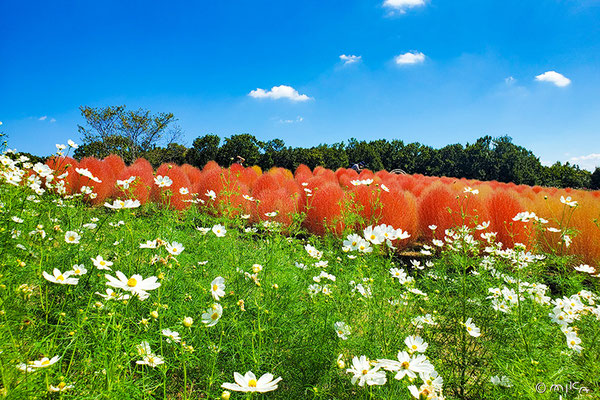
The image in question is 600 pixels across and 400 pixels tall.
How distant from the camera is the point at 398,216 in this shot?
12.6 ft

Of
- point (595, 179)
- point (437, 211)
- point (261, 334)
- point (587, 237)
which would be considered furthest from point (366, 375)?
point (595, 179)

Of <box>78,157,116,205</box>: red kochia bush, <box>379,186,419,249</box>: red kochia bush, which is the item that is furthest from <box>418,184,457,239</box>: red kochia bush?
<box>78,157,116,205</box>: red kochia bush

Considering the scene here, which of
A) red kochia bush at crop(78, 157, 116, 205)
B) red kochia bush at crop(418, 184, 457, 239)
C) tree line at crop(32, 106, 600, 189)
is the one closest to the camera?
red kochia bush at crop(418, 184, 457, 239)

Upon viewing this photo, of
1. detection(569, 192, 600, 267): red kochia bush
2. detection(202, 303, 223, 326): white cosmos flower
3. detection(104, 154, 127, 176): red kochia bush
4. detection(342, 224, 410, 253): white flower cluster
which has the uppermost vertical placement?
detection(104, 154, 127, 176): red kochia bush

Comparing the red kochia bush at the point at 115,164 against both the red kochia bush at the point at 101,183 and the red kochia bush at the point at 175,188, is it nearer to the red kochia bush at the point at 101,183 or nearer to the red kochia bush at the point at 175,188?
the red kochia bush at the point at 101,183

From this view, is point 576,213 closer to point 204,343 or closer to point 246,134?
point 204,343

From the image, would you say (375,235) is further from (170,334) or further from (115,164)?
(115,164)

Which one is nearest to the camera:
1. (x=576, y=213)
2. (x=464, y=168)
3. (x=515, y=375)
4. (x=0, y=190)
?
(x=515, y=375)

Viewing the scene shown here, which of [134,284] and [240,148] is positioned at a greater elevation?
[240,148]

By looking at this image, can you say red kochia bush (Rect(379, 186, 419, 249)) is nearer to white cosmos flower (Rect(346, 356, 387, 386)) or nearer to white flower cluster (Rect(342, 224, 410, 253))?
white flower cluster (Rect(342, 224, 410, 253))

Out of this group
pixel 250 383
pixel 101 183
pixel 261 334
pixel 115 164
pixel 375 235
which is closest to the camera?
pixel 250 383

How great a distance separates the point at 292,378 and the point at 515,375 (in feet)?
2.66

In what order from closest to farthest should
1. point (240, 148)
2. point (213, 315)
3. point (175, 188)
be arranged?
1. point (213, 315)
2. point (175, 188)
3. point (240, 148)

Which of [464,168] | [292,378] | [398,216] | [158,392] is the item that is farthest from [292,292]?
[464,168]
